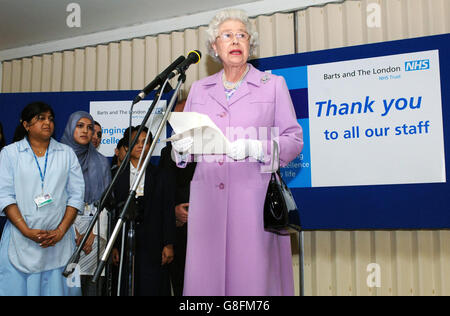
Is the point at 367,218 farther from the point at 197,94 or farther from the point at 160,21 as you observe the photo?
the point at 160,21

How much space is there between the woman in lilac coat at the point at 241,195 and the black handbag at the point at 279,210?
0.05 meters

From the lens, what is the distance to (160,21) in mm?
4859

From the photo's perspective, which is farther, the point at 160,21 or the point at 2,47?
the point at 2,47

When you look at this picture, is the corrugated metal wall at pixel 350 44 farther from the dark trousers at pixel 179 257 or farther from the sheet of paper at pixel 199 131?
the sheet of paper at pixel 199 131

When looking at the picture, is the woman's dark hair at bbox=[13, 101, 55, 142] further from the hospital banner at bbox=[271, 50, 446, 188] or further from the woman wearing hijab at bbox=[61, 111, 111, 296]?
the hospital banner at bbox=[271, 50, 446, 188]

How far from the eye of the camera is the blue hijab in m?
3.91

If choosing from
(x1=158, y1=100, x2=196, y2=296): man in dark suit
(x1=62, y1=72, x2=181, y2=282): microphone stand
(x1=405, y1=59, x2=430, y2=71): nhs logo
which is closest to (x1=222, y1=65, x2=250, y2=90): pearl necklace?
(x1=62, y1=72, x2=181, y2=282): microphone stand

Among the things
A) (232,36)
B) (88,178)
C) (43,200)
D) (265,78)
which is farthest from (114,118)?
(265,78)

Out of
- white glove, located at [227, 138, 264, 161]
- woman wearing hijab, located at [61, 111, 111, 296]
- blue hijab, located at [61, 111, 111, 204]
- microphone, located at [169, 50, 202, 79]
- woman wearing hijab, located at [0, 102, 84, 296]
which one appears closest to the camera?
white glove, located at [227, 138, 264, 161]

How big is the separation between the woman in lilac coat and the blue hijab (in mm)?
2011

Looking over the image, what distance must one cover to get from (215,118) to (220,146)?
0.30 m

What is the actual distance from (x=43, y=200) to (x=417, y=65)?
2738mm

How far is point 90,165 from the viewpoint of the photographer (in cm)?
398
